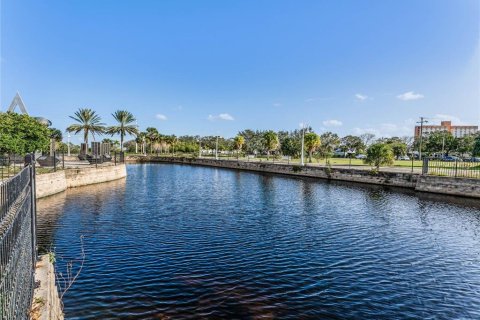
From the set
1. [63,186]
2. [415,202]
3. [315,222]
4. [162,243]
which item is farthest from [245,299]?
[63,186]

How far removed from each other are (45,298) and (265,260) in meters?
8.22

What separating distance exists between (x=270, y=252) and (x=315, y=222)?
23.3ft

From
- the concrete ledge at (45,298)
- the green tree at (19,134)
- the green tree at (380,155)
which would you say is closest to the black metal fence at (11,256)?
the concrete ledge at (45,298)

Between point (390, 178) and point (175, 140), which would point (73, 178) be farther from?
point (175, 140)

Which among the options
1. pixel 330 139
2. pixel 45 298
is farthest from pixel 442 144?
pixel 45 298

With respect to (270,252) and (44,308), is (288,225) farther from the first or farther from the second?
(44,308)

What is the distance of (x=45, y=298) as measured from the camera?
7.07 m

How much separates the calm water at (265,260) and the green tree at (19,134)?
10257 mm

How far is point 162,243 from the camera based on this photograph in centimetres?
1508

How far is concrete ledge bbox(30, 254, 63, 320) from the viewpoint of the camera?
254 inches

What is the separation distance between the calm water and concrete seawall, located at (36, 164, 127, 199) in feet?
10.2

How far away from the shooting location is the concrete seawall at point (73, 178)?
1066 inches

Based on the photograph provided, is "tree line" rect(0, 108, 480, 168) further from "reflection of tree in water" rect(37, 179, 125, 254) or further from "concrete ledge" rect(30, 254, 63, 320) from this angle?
"concrete ledge" rect(30, 254, 63, 320)

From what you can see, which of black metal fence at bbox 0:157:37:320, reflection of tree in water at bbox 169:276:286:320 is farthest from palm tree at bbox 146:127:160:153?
black metal fence at bbox 0:157:37:320
